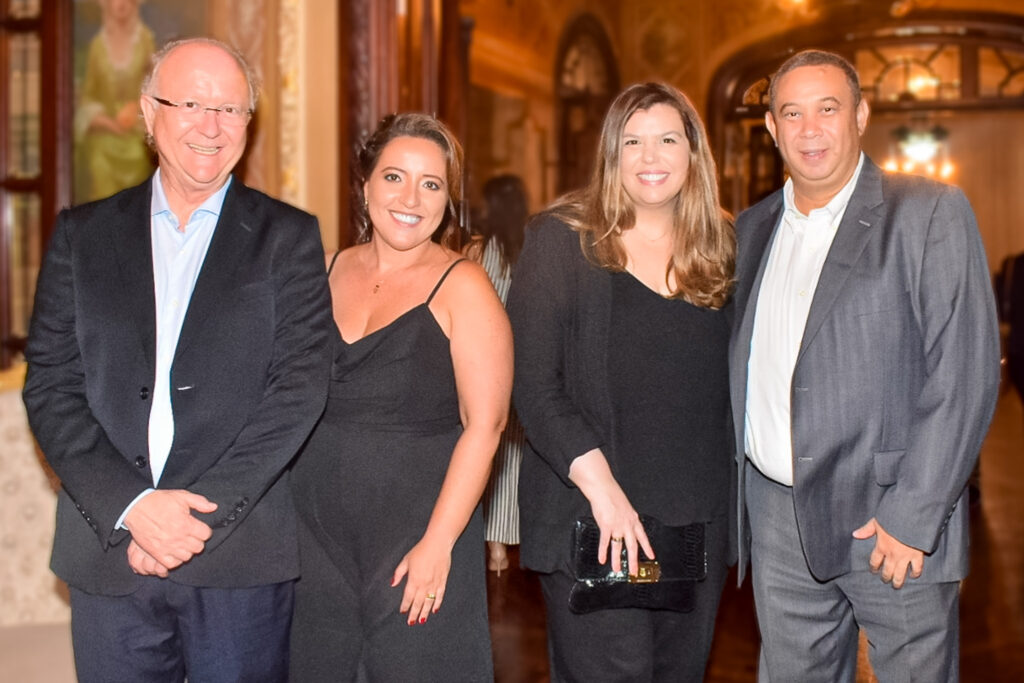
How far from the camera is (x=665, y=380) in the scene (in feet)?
7.30

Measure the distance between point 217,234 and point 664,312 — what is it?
2.99 feet

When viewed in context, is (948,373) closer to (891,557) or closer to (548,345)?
(891,557)

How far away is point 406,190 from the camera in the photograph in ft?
7.14

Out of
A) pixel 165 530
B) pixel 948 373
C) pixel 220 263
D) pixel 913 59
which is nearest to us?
pixel 165 530

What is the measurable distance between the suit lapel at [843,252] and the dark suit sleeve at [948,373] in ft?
0.41

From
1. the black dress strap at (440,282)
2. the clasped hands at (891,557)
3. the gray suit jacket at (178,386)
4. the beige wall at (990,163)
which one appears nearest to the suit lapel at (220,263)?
the gray suit jacket at (178,386)

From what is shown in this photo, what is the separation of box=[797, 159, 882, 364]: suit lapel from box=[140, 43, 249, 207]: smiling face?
1.20 m

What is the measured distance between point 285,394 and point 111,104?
3.23 metres

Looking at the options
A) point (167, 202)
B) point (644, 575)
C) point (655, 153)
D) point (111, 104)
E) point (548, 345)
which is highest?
point (111, 104)

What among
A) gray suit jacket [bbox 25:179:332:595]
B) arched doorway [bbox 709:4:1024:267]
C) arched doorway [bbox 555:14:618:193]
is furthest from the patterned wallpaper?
arched doorway [bbox 555:14:618:193]

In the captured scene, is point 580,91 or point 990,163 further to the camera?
point 990,163

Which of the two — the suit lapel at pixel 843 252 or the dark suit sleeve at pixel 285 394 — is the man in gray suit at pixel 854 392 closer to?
the suit lapel at pixel 843 252

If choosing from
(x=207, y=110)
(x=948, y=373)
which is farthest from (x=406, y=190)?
(x=948, y=373)

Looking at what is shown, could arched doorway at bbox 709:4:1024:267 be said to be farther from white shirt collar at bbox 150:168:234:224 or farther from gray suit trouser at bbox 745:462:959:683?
white shirt collar at bbox 150:168:234:224
